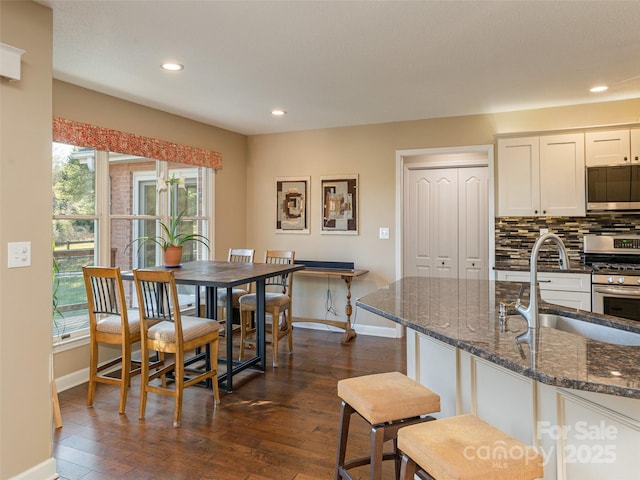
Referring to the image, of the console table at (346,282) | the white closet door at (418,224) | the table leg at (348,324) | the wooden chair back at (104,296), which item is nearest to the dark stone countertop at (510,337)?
the wooden chair back at (104,296)

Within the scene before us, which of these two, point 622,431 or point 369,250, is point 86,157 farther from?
point 622,431

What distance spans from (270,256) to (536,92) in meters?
3.00

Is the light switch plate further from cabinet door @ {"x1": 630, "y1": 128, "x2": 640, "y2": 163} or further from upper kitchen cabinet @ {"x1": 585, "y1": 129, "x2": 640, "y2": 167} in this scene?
cabinet door @ {"x1": 630, "y1": 128, "x2": 640, "y2": 163}

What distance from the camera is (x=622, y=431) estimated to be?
1.15 meters

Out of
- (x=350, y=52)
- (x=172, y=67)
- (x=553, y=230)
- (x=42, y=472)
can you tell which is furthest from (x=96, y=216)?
(x=553, y=230)

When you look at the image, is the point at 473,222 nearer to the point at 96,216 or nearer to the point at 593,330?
the point at 593,330

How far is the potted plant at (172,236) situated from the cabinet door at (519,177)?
3.12 m

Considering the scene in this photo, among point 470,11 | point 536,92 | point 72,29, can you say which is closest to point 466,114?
point 536,92

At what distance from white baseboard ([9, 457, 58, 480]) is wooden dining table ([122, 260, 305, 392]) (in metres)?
1.24

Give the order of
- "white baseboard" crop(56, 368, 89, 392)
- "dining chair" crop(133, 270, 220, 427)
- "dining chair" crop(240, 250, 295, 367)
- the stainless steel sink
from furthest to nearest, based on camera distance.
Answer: "dining chair" crop(240, 250, 295, 367), "white baseboard" crop(56, 368, 89, 392), "dining chair" crop(133, 270, 220, 427), the stainless steel sink

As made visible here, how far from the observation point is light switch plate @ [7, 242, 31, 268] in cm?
199

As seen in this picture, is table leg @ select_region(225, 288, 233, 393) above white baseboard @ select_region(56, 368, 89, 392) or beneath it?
above

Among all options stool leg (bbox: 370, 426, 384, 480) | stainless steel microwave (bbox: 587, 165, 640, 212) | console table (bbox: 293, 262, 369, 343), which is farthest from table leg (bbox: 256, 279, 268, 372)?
stainless steel microwave (bbox: 587, 165, 640, 212)

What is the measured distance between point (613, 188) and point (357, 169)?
8.52 ft
